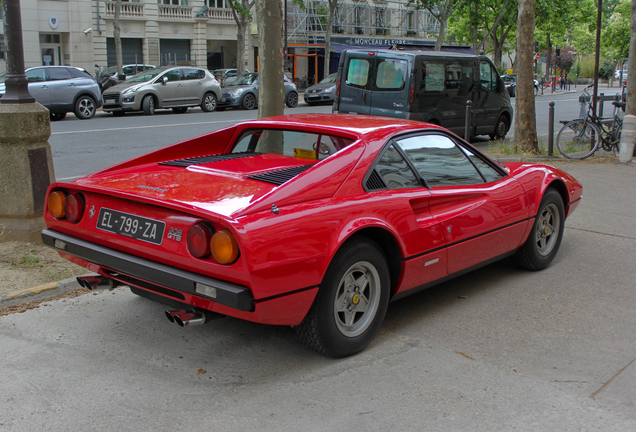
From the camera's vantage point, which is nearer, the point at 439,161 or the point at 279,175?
the point at 279,175

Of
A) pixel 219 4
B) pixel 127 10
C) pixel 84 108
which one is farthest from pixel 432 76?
pixel 219 4

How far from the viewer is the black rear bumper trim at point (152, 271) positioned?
3043 mm

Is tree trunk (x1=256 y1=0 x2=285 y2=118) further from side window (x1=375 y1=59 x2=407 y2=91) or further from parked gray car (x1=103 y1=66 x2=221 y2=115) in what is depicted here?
parked gray car (x1=103 y1=66 x2=221 y2=115)

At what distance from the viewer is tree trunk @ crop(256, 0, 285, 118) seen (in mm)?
7176

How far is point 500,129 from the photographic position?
1467 cm

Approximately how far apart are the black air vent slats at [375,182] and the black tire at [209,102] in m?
19.9

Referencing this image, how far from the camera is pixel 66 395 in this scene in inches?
126

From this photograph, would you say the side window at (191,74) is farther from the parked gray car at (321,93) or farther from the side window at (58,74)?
the parked gray car at (321,93)

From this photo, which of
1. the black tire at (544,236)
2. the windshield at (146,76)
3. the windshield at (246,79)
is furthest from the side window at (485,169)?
the windshield at (246,79)

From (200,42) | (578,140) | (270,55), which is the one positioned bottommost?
(578,140)

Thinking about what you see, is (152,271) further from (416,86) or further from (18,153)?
(416,86)

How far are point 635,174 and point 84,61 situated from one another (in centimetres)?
3399

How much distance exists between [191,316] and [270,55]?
463 centimetres

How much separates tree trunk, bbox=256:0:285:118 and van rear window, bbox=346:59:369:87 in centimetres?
545
